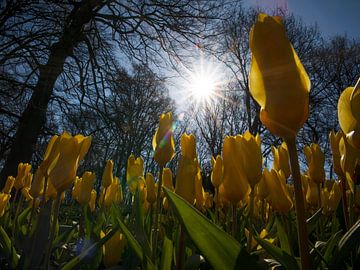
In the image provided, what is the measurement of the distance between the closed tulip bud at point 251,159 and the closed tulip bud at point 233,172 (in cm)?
6

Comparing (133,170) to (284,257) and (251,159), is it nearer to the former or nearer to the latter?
(251,159)

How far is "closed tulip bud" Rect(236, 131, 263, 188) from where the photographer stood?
1001mm

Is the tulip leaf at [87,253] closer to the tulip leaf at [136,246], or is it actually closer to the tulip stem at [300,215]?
the tulip leaf at [136,246]

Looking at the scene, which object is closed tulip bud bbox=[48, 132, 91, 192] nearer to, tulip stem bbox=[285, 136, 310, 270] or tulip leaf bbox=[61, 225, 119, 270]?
tulip leaf bbox=[61, 225, 119, 270]

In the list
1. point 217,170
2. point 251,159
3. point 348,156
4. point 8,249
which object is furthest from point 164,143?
point 8,249

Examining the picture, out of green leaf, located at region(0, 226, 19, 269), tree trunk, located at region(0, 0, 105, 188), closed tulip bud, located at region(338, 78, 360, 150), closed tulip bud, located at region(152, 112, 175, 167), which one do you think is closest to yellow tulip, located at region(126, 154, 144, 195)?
closed tulip bud, located at region(152, 112, 175, 167)

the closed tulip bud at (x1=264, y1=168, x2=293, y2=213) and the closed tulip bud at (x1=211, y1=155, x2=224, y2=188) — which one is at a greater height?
the closed tulip bud at (x1=211, y1=155, x2=224, y2=188)

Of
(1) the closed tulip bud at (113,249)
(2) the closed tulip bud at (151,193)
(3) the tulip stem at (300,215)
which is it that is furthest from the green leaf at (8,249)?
(3) the tulip stem at (300,215)

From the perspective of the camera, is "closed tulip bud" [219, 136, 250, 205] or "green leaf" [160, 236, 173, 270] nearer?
"green leaf" [160, 236, 173, 270]

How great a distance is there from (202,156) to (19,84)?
720 inches

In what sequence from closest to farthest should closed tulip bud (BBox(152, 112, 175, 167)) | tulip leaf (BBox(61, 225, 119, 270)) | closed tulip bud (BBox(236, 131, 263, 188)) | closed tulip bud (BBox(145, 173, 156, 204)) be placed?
tulip leaf (BBox(61, 225, 119, 270))
closed tulip bud (BBox(236, 131, 263, 188))
closed tulip bud (BBox(152, 112, 175, 167))
closed tulip bud (BBox(145, 173, 156, 204))

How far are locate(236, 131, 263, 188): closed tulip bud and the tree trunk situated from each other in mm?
8666

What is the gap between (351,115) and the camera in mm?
A: 689

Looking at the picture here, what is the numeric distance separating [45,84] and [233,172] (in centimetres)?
948
